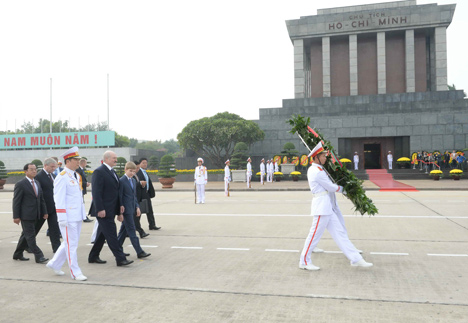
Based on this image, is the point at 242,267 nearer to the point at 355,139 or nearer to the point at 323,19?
the point at 355,139

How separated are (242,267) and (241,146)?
27.2 metres

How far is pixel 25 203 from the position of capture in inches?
267

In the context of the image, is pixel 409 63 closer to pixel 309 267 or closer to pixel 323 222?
pixel 323 222

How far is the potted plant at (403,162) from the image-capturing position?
103 feet

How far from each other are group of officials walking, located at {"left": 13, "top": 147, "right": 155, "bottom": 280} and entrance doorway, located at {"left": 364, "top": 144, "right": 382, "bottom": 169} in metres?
32.0

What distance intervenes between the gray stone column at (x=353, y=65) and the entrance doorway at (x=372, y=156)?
6.41m

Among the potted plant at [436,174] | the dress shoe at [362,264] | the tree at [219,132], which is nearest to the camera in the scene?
the dress shoe at [362,264]

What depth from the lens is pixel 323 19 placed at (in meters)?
39.5

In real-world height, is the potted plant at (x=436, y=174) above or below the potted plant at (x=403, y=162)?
below

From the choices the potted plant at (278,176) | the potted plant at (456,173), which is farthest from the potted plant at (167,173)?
the potted plant at (456,173)

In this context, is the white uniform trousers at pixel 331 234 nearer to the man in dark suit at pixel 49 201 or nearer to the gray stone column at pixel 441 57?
the man in dark suit at pixel 49 201

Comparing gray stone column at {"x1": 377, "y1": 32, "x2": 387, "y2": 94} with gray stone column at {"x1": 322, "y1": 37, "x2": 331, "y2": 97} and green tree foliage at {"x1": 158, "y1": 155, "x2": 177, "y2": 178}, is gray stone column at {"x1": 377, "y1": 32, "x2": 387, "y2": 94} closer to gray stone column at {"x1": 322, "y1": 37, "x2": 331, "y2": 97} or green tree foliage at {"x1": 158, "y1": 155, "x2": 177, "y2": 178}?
gray stone column at {"x1": 322, "y1": 37, "x2": 331, "y2": 97}

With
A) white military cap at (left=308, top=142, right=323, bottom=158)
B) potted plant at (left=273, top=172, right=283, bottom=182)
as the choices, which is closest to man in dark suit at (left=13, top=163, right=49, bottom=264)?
white military cap at (left=308, top=142, right=323, bottom=158)

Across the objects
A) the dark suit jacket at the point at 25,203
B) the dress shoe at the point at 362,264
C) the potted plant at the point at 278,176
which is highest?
the dark suit jacket at the point at 25,203
